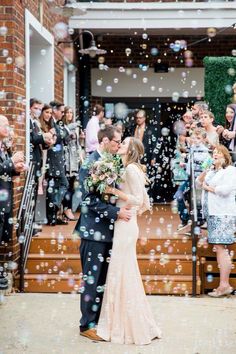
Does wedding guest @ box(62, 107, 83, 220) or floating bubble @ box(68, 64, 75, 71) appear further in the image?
floating bubble @ box(68, 64, 75, 71)

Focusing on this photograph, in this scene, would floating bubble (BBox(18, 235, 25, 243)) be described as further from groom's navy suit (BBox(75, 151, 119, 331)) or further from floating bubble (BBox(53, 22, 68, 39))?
floating bubble (BBox(53, 22, 68, 39))

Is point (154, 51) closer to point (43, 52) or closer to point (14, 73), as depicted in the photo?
point (43, 52)

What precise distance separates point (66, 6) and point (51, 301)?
378 cm

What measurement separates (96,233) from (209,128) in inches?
126

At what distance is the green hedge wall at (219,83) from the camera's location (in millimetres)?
10867

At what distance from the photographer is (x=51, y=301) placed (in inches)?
287

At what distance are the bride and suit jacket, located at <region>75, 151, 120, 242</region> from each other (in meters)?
0.09

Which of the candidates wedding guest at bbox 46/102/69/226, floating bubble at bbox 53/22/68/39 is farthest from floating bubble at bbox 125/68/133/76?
wedding guest at bbox 46/102/69/226

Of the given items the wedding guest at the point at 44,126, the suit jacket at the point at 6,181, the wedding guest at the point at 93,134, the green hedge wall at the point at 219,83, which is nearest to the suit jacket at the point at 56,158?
the wedding guest at the point at 44,126

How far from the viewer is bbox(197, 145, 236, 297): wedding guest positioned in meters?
7.44

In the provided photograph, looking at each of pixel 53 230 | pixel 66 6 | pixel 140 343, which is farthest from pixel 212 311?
pixel 66 6

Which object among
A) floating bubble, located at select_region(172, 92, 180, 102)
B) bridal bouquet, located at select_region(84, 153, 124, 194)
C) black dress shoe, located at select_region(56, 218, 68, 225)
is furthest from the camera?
floating bubble, located at select_region(172, 92, 180, 102)

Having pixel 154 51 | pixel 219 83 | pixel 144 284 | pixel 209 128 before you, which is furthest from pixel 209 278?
pixel 154 51

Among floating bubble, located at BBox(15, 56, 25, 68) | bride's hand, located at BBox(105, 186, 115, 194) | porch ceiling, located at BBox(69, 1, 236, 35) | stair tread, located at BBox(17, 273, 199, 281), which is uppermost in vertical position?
porch ceiling, located at BBox(69, 1, 236, 35)
